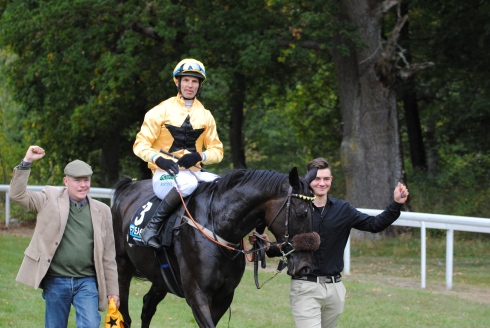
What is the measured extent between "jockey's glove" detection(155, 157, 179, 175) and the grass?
53.9 inches

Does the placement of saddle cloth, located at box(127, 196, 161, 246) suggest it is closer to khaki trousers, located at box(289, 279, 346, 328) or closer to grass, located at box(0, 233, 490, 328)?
grass, located at box(0, 233, 490, 328)

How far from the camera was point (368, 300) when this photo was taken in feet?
35.4

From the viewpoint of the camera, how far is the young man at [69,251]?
5.89m

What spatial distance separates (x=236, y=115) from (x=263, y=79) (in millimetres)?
3677

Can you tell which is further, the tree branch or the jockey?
the tree branch

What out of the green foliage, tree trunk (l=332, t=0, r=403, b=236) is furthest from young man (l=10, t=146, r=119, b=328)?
the green foliage

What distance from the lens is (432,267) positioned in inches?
558

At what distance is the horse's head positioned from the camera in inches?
232

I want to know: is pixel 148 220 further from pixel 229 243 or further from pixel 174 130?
pixel 229 243

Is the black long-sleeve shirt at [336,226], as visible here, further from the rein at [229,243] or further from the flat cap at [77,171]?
the flat cap at [77,171]

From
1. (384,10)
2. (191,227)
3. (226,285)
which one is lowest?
(226,285)

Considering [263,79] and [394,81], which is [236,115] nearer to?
[263,79]

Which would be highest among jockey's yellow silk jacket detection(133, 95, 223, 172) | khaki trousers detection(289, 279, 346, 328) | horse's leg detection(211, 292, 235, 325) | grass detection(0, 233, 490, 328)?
jockey's yellow silk jacket detection(133, 95, 223, 172)

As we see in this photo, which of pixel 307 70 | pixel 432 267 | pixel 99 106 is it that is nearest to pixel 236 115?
pixel 307 70
